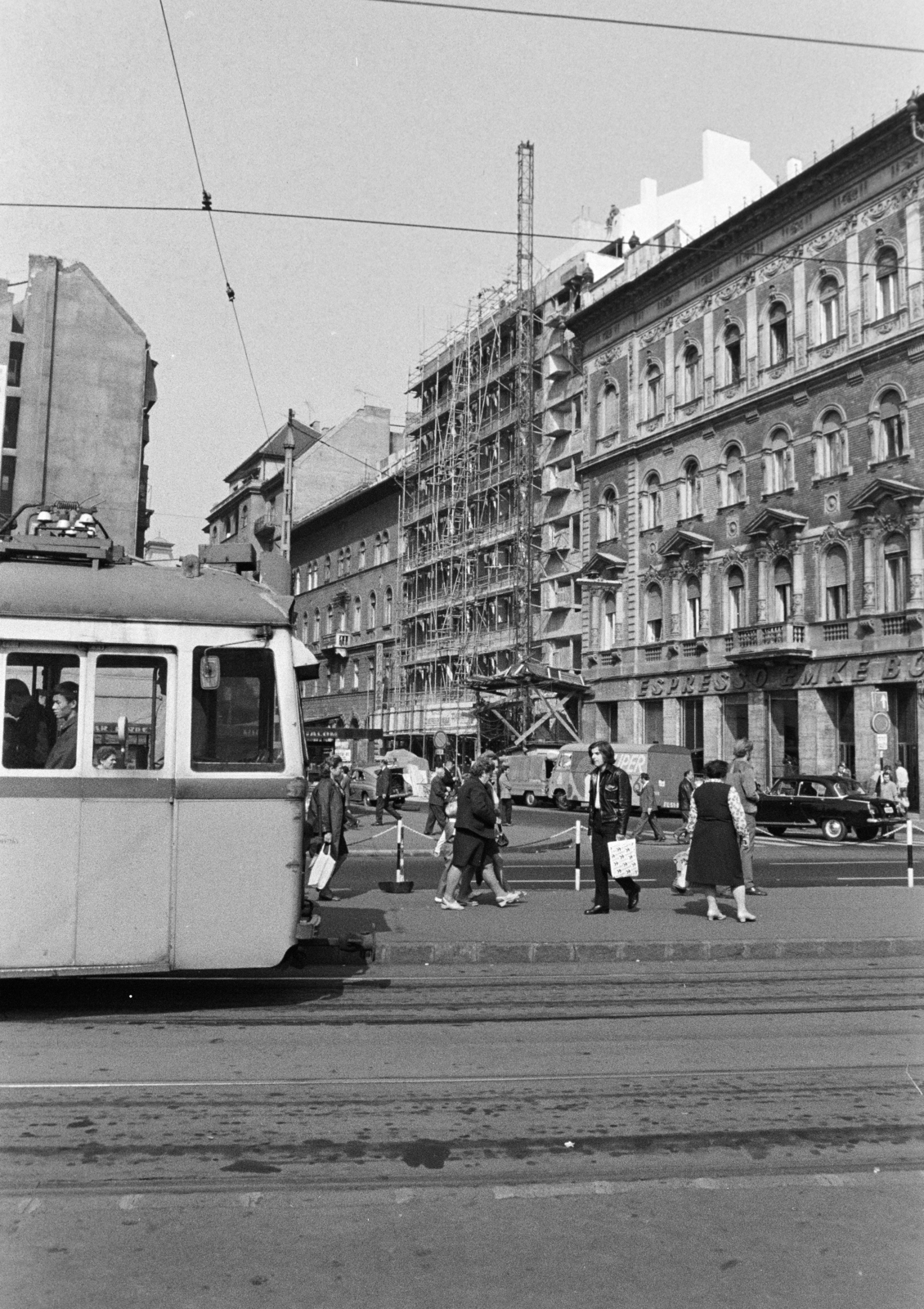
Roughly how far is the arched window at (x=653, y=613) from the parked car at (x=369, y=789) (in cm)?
1119

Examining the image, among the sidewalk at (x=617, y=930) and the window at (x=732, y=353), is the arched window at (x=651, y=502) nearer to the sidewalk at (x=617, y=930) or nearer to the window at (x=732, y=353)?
the window at (x=732, y=353)

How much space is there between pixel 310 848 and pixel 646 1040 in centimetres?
952

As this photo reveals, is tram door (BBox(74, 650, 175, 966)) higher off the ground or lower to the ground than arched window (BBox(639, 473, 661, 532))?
lower

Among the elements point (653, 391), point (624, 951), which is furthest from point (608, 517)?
point (624, 951)

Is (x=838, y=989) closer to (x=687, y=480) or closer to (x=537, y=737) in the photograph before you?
(x=687, y=480)

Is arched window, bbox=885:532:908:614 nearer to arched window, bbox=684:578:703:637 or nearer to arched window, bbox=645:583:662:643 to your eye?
arched window, bbox=684:578:703:637

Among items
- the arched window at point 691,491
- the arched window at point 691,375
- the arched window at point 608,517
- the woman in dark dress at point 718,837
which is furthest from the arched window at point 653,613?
the woman in dark dress at point 718,837

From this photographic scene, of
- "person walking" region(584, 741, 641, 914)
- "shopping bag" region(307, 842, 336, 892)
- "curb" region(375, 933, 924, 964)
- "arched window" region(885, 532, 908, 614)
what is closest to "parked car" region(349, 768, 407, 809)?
"arched window" region(885, 532, 908, 614)

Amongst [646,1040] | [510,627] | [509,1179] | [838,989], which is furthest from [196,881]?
[510,627]

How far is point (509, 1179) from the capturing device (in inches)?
188

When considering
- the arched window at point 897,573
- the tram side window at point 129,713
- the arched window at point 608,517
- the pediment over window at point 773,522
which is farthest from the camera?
the arched window at point 608,517

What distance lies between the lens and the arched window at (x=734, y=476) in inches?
1666

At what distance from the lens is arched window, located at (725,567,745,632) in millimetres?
42156

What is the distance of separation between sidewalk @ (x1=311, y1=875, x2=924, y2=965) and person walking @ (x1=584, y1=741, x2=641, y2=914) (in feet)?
1.14
